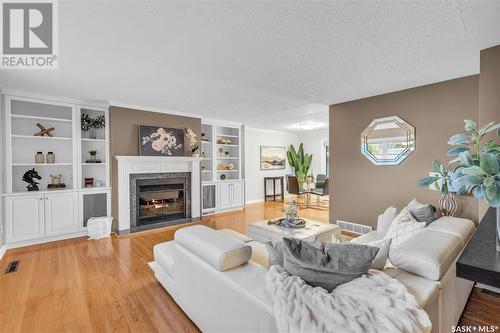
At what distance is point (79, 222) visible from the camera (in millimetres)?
3996

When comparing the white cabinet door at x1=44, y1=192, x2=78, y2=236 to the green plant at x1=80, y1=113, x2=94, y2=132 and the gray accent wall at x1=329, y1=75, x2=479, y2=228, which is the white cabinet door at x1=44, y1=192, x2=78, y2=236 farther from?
the gray accent wall at x1=329, y1=75, x2=479, y2=228

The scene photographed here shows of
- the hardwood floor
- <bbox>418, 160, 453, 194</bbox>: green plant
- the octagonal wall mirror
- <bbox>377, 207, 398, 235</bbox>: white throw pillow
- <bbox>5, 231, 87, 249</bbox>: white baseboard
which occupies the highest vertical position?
the octagonal wall mirror

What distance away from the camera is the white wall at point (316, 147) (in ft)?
26.3

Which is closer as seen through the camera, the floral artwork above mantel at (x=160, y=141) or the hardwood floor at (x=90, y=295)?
the hardwood floor at (x=90, y=295)

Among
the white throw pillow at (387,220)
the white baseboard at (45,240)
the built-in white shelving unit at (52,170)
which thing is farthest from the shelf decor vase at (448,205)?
the white baseboard at (45,240)

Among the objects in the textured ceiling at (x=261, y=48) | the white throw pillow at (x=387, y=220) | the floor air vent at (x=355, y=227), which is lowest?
the floor air vent at (x=355, y=227)

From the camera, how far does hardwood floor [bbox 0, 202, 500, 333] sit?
188 cm

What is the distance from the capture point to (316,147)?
8.18 metres

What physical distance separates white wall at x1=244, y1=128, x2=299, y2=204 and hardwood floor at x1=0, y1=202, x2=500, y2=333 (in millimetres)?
4160

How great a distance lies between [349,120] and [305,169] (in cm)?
271

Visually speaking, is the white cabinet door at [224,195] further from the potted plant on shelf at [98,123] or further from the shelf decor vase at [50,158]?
the shelf decor vase at [50,158]

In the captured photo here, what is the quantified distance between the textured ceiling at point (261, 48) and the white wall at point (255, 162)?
362 cm

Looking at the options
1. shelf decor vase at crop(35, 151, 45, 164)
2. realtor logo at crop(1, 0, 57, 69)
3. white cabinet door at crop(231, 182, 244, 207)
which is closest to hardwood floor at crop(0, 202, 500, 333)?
shelf decor vase at crop(35, 151, 45, 164)

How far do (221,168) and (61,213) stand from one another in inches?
139
